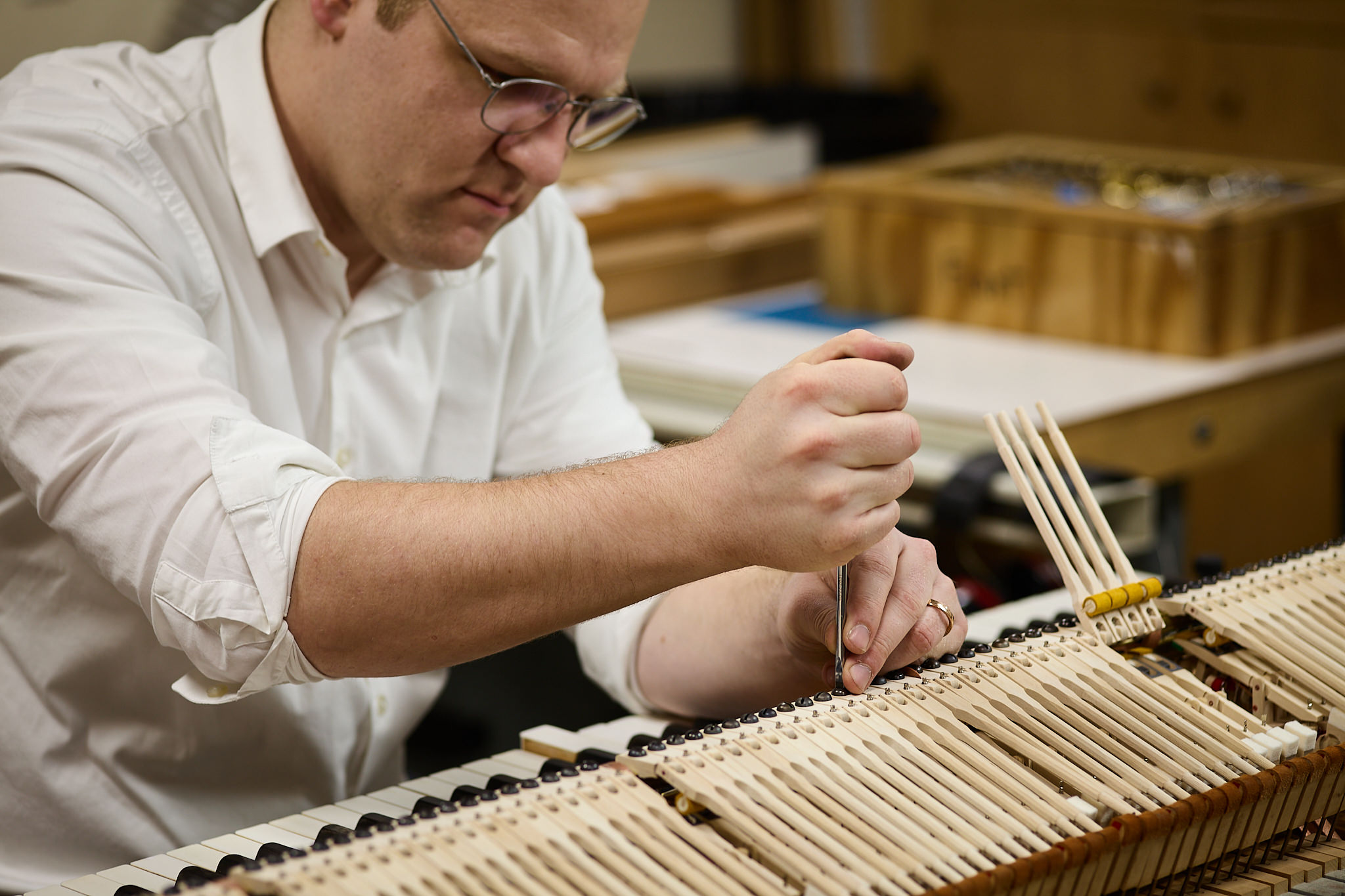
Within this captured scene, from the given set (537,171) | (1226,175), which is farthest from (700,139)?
(537,171)

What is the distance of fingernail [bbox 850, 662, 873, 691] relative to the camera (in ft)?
4.13

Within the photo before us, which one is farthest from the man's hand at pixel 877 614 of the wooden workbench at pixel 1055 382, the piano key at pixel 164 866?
the wooden workbench at pixel 1055 382

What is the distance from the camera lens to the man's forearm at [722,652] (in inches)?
60.1

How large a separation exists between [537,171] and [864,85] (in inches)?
169

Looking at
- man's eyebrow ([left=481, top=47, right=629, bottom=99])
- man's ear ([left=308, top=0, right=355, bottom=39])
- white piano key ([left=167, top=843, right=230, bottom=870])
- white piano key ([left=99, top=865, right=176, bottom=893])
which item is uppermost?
man's ear ([left=308, top=0, right=355, bottom=39])

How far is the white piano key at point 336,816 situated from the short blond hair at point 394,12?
74 cm

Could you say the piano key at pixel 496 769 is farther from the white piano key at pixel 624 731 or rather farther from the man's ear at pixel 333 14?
the man's ear at pixel 333 14

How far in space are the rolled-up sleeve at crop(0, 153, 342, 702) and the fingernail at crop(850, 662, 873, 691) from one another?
456 millimetres

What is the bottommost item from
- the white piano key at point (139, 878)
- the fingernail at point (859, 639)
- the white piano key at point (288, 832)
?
the white piano key at point (288, 832)

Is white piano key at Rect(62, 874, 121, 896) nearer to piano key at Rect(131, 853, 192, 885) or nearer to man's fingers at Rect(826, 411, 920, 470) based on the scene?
piano key at Rect(131, 853, 192, 885)

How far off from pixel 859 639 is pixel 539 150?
608 mm

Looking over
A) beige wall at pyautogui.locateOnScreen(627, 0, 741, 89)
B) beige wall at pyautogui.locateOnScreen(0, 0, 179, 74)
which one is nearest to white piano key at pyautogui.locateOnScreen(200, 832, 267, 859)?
beige wall at pyautogui.locateOnScreen(0, 0, 179, 74)

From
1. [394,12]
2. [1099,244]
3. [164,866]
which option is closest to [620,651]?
[164,866]

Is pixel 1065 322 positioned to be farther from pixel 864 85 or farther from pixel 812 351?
pixel 864 85
